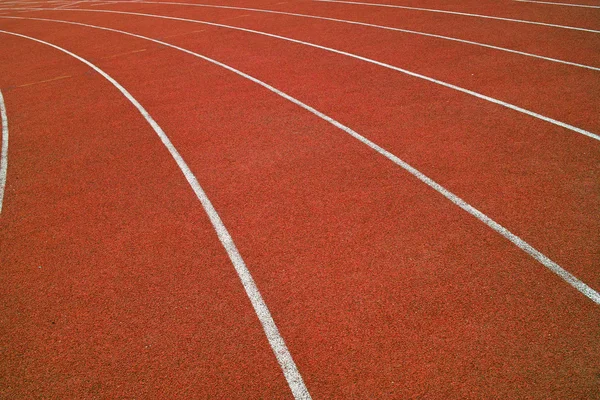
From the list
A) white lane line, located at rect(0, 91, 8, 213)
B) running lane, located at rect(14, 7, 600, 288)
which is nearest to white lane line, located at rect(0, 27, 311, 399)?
white lane line, located at rect(0, 91, 8, 213)

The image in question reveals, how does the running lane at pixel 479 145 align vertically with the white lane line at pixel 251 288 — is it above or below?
above

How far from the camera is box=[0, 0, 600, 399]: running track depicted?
3410mm

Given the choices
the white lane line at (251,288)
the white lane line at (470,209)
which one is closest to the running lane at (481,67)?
the white lane line at (470,209)

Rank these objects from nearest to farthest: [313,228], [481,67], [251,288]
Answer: [251,288], [313,228], [481,67]

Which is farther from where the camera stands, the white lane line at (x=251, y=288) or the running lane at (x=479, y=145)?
the running lane at (x=479, y=145)

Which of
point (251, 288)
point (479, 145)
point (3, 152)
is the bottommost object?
point (3, 152)

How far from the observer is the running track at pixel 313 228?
341 cm

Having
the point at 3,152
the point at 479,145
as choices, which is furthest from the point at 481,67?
the point at 3,152

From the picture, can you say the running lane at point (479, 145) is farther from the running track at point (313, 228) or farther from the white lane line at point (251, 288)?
the white lane line at point (251, 288)

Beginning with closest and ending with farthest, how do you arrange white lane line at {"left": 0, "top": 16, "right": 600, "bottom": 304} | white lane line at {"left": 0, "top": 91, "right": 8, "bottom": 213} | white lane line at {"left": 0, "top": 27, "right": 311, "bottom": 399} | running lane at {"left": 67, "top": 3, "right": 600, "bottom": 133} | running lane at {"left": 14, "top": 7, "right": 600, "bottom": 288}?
white lane line at {"left": 0, "top": 27, "right": 311, "bottom": 399} → white lane line at {"left": 0, "top": 16, "right": 600, "bottom": 304} → running lane at {"left": 14, "top": 7, "right": 600, "bottom": 288} → white lane line at {"left": 0, "top": 91, "right": 8, "bottom": 213} → running lane at {"left": 67, "top": 3, "right": 600, "bottom": 133}

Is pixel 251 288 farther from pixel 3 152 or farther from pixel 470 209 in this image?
pixel 3 152

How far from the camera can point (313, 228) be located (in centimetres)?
473

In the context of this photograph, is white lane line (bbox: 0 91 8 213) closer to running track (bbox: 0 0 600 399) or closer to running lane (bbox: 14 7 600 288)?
running track (bbox: 0 0 600 399)

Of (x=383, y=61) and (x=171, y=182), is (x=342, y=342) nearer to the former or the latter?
(x=171, y=182)
